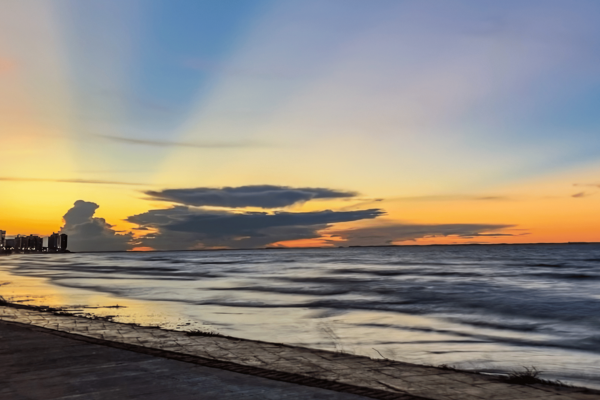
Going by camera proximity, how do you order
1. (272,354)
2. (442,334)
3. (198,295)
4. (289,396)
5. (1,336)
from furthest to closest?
(198,295) → (442,334) → (1,336) → (272,354) → (289,396)

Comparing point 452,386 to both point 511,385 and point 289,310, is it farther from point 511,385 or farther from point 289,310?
point 289,310

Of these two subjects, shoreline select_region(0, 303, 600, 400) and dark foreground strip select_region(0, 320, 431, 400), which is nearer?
dark foreground strip select_region(0, 320, 431, 400)

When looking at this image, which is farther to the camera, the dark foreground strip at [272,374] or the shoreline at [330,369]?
the shoreline at [330,369]

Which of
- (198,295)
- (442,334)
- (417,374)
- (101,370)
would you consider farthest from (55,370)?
(198,295)

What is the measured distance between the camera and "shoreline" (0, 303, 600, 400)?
6293mm

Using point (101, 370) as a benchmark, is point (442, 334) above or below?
below

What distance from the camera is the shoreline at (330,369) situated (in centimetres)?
629

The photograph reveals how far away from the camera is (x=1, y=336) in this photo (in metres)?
9.60

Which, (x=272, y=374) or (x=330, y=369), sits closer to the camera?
(x=272, y=374)

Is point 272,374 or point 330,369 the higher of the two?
point 272,374

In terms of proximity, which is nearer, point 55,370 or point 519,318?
point 55,370

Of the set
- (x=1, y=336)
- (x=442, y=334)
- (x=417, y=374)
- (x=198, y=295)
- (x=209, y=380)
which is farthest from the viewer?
(x=198, y=295)

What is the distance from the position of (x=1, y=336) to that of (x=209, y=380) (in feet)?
17.8

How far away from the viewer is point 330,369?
7.57 m
